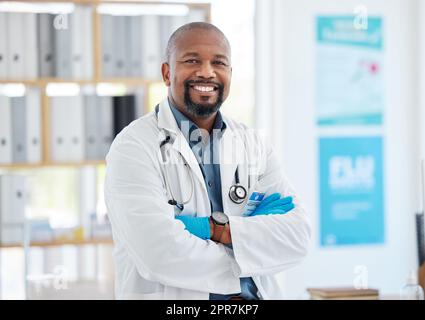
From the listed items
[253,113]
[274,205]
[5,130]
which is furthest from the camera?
[253,113]

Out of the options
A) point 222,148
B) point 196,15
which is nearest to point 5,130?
point 196,15

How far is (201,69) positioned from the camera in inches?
69.3

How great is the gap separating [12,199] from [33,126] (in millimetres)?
352

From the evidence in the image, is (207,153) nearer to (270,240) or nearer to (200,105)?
(200,105)

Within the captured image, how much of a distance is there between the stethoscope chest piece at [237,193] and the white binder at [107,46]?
1.64 metres

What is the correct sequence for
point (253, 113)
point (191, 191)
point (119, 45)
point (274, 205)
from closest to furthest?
1. point (191, 191)
2. point (274, 205)
3. point (119, 45)
4. point (253, 113)

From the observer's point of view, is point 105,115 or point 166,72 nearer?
point 166,72

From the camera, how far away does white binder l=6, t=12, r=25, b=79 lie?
3166mm

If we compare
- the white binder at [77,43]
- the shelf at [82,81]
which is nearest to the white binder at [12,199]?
the shelf at [82,81]

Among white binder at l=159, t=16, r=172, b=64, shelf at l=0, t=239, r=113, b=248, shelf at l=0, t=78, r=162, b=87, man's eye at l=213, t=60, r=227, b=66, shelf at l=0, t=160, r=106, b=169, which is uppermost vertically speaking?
white binder at l=159, t=16, r=172, b=64

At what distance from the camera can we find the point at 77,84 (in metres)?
3.27

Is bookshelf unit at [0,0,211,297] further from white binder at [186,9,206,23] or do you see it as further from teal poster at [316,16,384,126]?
teal poster at [316,16,384,126]

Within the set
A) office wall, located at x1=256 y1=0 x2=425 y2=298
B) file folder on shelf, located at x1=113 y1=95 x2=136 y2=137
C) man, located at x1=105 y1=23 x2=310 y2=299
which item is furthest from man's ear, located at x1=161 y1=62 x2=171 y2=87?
office wall, located at x1=256 y1=0 x2=425 y2=298
